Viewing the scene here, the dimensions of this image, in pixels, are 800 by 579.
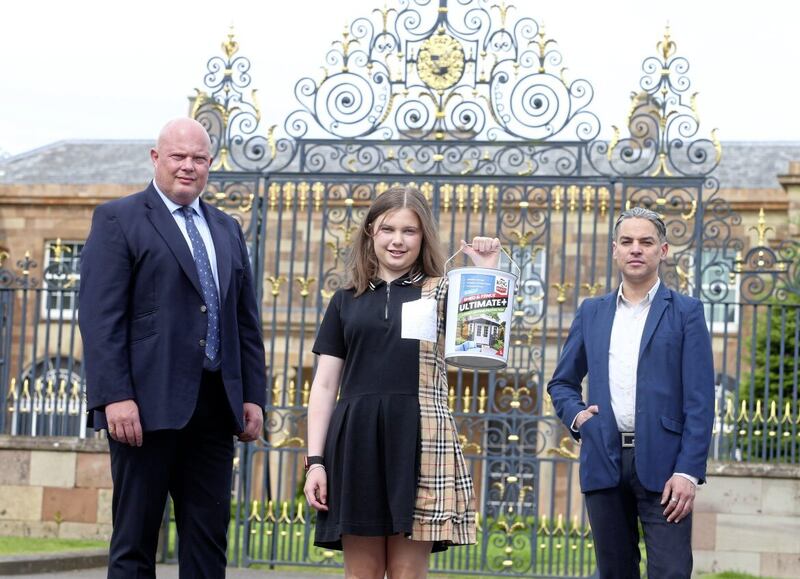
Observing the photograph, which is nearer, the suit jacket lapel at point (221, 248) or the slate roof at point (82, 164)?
the suit jacket lapel at point (221, 248)

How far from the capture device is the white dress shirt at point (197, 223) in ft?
17.1

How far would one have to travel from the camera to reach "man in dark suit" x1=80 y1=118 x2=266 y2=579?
16.1ft

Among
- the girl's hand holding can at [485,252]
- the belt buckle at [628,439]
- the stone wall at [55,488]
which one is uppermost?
the girl's hand holding can at [485,252]

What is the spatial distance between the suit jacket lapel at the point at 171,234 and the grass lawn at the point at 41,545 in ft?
18.9

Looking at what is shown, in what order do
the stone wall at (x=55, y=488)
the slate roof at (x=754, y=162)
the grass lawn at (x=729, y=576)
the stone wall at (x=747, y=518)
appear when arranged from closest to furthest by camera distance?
1. the grass lawn at (x=729, y=576)
2. the stone wall at (x=747, y=518)
3. the stone wall at (x=55, y=488)
4. the slate roof at (x=754, y=162)

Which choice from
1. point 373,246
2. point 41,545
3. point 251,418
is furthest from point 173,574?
point 373,246

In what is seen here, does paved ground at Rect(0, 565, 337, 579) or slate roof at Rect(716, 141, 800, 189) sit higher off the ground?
slate roof at Rect(716, 141, 800, 189)

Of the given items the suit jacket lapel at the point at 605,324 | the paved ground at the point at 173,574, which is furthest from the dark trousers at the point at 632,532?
the paved ground at the point at 173,574

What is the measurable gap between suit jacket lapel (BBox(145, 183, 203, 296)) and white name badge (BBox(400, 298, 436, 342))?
0.81m

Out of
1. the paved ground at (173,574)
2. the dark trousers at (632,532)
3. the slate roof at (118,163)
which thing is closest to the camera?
the dark trousers at (632,532)

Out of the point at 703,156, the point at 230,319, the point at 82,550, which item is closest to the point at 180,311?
the point at 230,319

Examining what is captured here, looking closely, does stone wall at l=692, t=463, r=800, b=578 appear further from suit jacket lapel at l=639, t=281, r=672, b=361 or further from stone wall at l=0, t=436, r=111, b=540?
suit jacket lapel at l=639, t=281, r=672, b=361

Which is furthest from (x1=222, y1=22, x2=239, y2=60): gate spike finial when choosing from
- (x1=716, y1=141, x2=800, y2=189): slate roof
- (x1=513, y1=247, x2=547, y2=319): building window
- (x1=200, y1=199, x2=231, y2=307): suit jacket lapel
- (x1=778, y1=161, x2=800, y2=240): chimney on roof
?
(x1=716, y1=141, x2=800, y2=189): slate roof

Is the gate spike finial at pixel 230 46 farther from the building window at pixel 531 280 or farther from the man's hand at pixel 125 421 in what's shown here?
the man's hand at pixel 125 421
